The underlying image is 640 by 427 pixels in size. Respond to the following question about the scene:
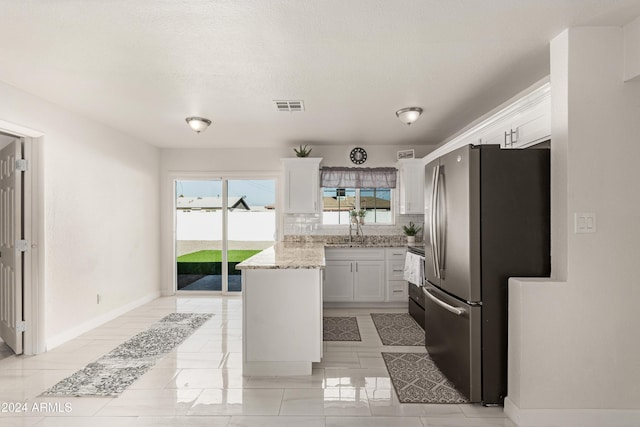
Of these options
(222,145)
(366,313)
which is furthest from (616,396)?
(222,145)

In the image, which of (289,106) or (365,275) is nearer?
(289,106)

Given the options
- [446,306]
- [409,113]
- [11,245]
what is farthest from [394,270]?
[11,245]

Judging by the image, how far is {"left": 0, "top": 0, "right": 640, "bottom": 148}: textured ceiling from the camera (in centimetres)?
200

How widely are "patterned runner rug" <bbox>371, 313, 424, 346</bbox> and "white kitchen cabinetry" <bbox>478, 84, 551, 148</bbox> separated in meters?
2.14

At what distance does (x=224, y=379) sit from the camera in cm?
291

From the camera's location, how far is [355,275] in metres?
5.20

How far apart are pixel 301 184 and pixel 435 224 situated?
9.33 ft

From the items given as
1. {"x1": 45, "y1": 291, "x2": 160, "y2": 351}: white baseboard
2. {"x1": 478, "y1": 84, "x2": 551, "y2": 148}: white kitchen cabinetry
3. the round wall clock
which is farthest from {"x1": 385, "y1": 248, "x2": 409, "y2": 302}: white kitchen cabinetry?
{"x1": 45, "y1": 291, "x2": 160, "y2": 351}: white baseboard

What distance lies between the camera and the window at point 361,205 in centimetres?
584

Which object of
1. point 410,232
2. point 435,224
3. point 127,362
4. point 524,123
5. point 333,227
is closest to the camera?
point 524,123

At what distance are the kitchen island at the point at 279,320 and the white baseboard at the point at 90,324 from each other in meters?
2.12

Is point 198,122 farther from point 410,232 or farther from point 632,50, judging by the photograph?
point 632,50

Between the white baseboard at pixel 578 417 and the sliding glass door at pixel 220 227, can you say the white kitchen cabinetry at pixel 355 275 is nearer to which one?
the sliding glass door at pixel 220 227

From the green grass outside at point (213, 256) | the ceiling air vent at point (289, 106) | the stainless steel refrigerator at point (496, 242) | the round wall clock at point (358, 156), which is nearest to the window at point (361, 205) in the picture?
the round wall clock at point (358, 156)
